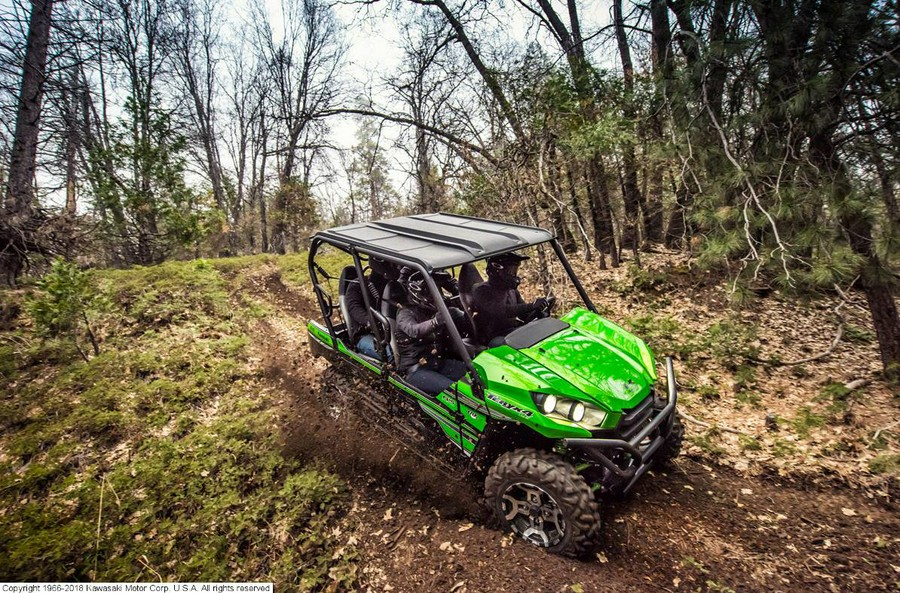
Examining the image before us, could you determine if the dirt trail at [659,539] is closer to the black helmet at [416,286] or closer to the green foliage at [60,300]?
the black helmet at [416,286]

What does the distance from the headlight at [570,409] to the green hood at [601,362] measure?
0.08 m

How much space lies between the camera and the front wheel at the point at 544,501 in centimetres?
267

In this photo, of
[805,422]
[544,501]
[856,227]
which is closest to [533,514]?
[544,501]

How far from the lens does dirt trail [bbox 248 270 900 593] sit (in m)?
2.62

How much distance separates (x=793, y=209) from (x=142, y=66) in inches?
809

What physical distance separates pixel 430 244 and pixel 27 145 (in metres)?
8.60

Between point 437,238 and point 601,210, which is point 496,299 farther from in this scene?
point 601,210

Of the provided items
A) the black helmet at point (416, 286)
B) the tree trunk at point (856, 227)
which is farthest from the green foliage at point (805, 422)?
the black helmet at point (416, 286)

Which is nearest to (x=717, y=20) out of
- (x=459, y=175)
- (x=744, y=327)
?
(x=744, y=327)

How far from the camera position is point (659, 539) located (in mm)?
2961

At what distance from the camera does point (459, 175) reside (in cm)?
873

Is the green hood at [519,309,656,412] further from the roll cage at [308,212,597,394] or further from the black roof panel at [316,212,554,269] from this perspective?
the black roof panel at [316,212,554,269]

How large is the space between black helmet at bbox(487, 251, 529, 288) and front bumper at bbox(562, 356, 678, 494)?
1.63 m

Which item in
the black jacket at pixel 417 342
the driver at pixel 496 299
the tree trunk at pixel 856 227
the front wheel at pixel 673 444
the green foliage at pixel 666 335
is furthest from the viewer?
the green foliage at pixel 666 335
